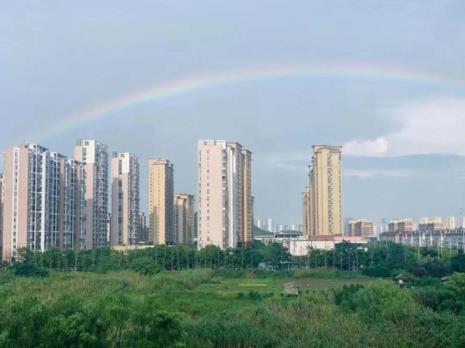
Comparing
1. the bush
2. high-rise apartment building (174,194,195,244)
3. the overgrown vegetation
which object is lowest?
the bush

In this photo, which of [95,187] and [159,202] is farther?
[159,202]

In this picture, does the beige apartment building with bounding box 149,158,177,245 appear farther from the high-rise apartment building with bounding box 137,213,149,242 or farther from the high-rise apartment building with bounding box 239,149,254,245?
the high-rise apartment building with bounding box 239,149,254,245

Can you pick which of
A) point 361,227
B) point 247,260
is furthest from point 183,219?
point 361,227

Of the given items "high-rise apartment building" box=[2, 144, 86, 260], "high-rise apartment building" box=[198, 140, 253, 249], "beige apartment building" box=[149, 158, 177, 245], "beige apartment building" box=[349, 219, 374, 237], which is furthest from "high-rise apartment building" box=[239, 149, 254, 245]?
"beige apartment building" box=[349, 219, 374, 237]

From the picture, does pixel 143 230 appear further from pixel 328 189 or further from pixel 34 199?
pixel 34 199

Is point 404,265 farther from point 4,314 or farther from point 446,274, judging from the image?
point 4,314

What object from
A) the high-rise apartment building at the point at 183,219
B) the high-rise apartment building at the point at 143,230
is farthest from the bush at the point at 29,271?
the high-rise apartment building at the point at 143,230
